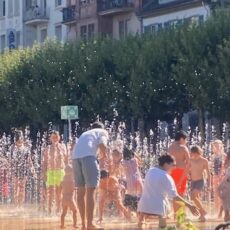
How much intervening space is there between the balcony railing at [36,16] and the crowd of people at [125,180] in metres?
37.5

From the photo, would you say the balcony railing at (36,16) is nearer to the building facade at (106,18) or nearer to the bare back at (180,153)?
the building facade at (106,18)

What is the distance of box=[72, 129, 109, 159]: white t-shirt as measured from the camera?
50.6ft

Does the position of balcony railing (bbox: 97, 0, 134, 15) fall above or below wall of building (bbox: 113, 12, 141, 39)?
above

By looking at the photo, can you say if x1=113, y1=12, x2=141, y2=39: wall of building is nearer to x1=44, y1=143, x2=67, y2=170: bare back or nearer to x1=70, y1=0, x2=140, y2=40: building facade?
x1=70, y1=0, x2=140, y2=40: building facade

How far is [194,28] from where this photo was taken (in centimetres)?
3759

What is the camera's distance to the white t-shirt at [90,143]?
A: 50.6ft

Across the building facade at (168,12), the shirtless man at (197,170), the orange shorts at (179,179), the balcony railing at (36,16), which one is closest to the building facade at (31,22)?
the balcony railing at (36,16)

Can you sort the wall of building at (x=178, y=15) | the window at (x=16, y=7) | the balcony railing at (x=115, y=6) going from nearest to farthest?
the wall of building at (x=178, y=15)
the balcony railing at (x=115, y=6)
the window at (x=16, y=7)

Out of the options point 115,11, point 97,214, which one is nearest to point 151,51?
A: point 115,11

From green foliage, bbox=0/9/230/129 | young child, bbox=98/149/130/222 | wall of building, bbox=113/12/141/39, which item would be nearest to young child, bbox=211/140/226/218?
young child, bbox=98/149/130/222

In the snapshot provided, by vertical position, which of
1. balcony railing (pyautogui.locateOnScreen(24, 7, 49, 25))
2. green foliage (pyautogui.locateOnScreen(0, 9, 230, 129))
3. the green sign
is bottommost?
the green sign

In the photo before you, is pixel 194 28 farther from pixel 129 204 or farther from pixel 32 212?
pixel 129 204

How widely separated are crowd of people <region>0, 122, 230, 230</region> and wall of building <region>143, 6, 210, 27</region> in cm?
2270

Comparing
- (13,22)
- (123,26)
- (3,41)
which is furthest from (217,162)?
(3,41)
